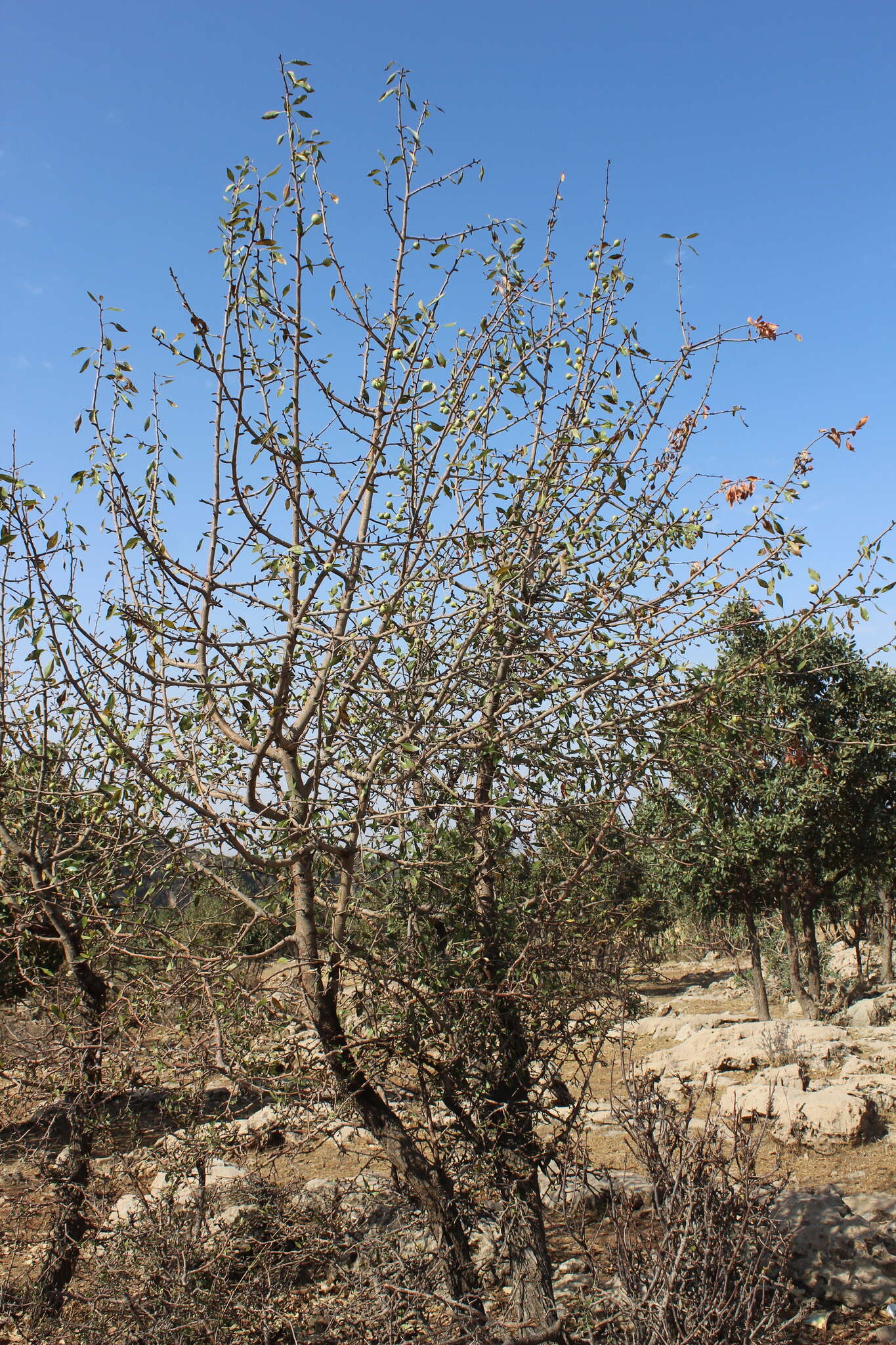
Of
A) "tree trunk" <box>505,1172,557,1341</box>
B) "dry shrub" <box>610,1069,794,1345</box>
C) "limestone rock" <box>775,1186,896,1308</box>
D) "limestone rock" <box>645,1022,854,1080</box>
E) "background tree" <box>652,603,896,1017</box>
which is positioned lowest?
"limestone rock" <box>645,1022,854,1080</box>

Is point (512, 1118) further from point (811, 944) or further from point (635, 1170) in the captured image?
point (811, 944)

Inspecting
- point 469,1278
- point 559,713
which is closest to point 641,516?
point 559,713

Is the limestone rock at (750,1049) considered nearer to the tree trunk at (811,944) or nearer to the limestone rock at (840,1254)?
the tree trunk at (811,944)

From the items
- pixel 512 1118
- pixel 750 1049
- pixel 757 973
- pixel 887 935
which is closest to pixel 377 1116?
pixel 512 1118

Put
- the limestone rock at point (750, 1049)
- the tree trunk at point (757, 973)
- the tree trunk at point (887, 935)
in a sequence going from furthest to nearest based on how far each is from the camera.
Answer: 1. the tree trunk at point (887, 935)
2. the tree trunk at point (757, 973)
3. the limestone rock at point (750, 1049)

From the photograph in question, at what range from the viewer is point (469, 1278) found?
475cm

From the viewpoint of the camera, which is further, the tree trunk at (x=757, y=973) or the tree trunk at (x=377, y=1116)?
the tree trunk at (x=757, y=973)

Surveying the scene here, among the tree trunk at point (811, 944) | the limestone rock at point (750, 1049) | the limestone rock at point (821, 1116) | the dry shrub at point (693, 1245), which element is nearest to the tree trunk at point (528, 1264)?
the dry shrub at point (693, 1245)

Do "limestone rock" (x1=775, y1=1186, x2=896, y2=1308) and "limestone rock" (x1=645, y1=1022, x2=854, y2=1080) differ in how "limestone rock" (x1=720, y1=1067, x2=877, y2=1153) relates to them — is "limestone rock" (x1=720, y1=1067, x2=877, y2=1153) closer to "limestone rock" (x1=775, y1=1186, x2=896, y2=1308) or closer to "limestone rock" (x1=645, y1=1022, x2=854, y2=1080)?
"limestone rock" (x1=645, y1=1022, x2=854, y2=1080)

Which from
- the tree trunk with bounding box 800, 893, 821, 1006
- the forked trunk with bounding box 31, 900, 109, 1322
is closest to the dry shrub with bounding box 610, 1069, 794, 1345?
the forked trunk with bounding box 31, 900, 109, 1322

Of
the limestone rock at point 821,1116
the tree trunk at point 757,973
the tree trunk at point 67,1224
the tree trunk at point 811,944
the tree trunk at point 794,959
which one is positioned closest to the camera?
the tree trunk at point 67,1224

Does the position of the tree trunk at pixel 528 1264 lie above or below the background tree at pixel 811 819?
below

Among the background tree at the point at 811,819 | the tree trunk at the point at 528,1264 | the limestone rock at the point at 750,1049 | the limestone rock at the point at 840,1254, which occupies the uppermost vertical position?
the background tree at the point at 811,819

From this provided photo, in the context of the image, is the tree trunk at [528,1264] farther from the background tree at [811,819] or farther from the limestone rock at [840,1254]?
the background tree at [811,819]
